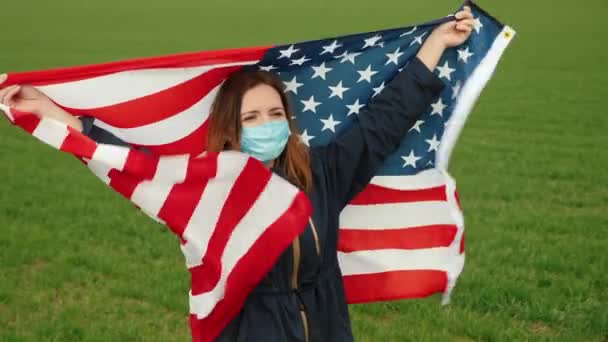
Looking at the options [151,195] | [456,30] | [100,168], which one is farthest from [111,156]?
[456,30]

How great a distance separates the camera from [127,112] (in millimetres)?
3639

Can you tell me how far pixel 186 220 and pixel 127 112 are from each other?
2.16 ft

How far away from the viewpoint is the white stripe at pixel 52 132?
3131 millimetres

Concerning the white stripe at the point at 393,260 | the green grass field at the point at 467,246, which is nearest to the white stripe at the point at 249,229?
the white stripe at the point at 393,260

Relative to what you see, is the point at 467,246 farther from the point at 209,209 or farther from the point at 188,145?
the point at 209,209

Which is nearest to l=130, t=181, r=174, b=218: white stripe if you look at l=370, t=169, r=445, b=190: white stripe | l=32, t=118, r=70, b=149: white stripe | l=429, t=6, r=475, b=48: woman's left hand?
l=32, t=118, r=70, b=149: white stripe

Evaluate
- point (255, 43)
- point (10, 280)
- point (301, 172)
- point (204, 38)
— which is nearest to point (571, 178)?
point (10, 280)

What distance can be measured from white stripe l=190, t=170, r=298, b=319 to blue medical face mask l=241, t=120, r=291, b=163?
0.14 m

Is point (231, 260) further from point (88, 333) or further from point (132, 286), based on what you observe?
point (132, 286)

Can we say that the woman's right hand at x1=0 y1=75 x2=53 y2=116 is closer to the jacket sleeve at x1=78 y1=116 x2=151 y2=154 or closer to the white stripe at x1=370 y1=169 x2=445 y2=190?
the jacket sleeve at x1=78 y1=116 x2=151 y2=154

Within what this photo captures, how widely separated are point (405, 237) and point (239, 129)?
118cm

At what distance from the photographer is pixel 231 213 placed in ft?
10.7

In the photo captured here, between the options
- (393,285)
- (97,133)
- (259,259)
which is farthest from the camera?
(393,285)

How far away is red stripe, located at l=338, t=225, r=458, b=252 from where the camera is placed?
4.01 metres
